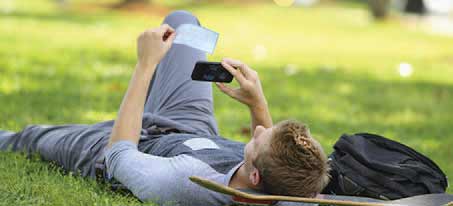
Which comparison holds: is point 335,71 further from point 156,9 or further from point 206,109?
point 156,9

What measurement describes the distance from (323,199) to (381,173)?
1.14 feet

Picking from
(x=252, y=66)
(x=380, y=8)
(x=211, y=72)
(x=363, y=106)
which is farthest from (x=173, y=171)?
(x=380, y=8)

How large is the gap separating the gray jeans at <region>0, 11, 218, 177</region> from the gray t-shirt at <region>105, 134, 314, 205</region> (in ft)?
1.15

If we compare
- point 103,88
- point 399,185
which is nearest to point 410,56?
point 103,88

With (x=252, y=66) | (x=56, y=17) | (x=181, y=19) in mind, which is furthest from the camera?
(x=56, y=17)

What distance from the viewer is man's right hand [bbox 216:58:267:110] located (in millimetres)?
3576

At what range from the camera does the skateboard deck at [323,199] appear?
9.91ft

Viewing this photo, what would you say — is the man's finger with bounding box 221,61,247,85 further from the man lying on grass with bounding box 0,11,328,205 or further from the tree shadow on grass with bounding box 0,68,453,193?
the tree shadow on grass with bounding box 0,68,453,193

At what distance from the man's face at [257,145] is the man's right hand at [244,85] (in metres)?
0.42

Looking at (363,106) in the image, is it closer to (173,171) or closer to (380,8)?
(173,171)

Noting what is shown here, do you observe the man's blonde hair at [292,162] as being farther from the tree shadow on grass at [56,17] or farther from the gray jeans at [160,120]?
the tree shadow on grass at [56,17]

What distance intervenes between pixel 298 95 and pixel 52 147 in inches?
140

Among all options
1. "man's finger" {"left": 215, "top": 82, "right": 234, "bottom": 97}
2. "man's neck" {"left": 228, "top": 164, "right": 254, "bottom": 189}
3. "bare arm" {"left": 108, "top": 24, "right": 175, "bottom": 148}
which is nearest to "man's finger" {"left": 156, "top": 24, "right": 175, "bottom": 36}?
"bare arm" {"left": 108, "top": 24, "right": 175, "bottom": 148}

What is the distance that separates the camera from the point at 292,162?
10.1 ft
